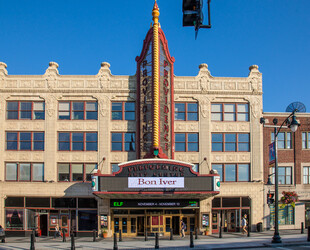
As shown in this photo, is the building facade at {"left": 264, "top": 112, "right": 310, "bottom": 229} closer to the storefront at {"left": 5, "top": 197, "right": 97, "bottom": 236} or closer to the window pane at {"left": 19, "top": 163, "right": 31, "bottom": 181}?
the storefront at {"left": 5, "top": 197, "right": 97, "bottom": 236}

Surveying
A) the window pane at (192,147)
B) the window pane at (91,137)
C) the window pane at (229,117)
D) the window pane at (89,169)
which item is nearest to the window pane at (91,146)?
the window pane at (91,137)

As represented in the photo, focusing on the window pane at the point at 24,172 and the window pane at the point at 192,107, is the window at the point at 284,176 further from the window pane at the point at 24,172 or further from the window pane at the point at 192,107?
the window pane at the point at 24,172

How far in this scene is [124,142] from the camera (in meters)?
37.3

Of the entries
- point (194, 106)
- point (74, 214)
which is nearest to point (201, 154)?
point (194, 106)

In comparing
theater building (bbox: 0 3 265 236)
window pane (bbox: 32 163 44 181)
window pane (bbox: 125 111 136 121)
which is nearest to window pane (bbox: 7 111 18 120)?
theater building (bbox: 0 3 265 236)

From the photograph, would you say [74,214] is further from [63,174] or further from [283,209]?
[283,209]

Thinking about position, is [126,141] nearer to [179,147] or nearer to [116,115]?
[116,115]

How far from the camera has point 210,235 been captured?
35469 mm

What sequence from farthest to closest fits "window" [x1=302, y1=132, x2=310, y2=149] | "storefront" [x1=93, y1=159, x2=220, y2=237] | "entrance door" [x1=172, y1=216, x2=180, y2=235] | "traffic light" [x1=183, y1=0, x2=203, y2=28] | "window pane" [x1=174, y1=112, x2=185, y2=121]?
"window" [x1=302, y1=132, x2=310, y2=149]
"window pane" [x1=174, y1=112, x2=185, y2=121]
"entrance door" [x1=172, y1=216, x2=180, y2=235]
"storefront" [x1=93, y1=159, x2=220, y2=237]
"traffic light" [x1=183, y1=0, x2=203, y2=28]

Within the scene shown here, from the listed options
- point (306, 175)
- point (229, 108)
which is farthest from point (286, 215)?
point (229, 108)

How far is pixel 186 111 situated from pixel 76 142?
35.3 feet

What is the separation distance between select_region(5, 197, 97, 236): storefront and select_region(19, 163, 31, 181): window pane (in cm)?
183

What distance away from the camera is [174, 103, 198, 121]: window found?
1492 inches

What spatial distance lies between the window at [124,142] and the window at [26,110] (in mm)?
7126
